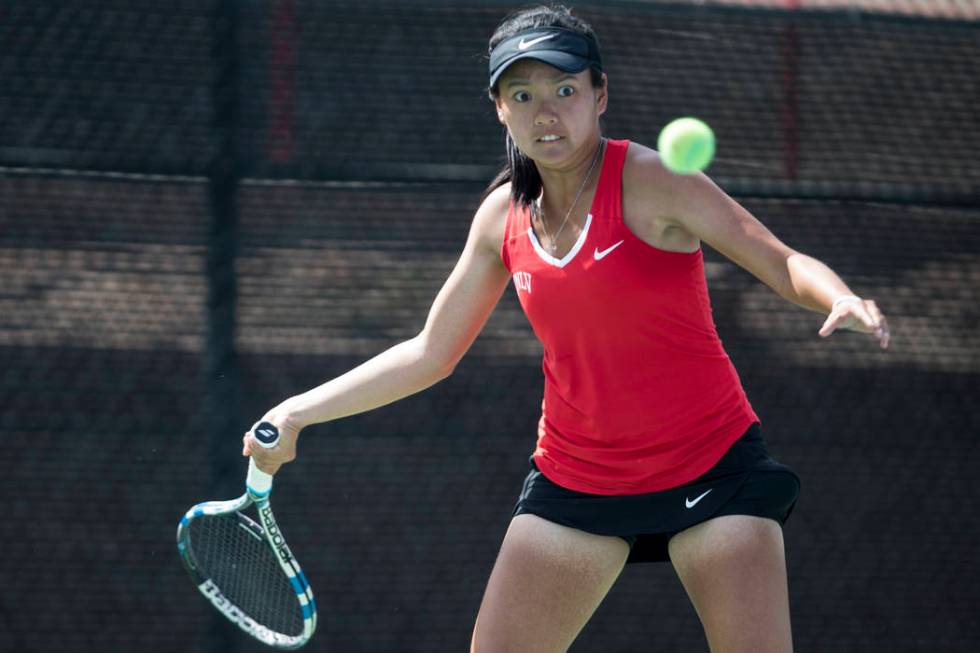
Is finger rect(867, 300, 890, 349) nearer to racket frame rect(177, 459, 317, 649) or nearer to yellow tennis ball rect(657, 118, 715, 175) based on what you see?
yellow tennis ball rect(657, 118, 715, 175)

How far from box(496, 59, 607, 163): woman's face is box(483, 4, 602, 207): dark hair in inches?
2.2

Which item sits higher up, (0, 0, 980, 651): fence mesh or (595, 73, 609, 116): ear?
(595, 73, 609, 116): ear

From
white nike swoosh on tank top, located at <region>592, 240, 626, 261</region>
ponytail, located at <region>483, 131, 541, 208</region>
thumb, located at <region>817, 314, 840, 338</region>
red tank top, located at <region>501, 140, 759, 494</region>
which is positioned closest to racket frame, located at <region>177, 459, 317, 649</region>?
red tank top, located at <region>501, 140, 759, 494</region>

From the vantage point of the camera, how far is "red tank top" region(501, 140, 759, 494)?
271 cm

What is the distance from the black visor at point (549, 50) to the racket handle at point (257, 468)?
0.90 meters

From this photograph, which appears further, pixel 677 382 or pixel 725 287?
pixel 725 287

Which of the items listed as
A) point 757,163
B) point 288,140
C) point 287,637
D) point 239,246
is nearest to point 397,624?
point 287,637

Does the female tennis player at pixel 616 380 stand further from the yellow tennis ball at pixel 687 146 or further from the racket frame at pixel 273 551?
the racket frame at pixel 273 551

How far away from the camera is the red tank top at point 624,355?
2709 mm

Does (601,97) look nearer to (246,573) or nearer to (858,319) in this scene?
(858,319)

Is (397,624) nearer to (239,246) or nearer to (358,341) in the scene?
(358,341)

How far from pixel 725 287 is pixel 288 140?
140cm

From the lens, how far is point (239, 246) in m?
4.04

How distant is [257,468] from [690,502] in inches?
39.1
